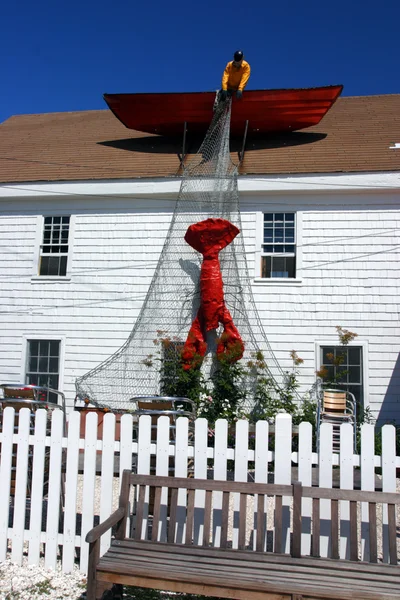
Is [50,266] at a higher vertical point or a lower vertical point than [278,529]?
higher

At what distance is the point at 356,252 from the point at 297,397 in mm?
2943

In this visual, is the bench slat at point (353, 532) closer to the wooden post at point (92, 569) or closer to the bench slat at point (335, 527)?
the bench slat at point (335, 527)

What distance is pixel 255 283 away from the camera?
9766 mm

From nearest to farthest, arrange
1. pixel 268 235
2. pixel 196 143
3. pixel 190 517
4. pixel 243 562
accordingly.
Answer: pixel 243 562 → pixel 190 517 → pixel 268 235 → pixel 196 143

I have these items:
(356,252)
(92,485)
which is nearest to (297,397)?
(356,252)

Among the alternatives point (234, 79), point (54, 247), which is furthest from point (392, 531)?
point (234, 79)

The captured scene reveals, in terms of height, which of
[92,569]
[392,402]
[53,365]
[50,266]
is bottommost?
[92,569]

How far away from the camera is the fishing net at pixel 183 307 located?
8781 millimetres

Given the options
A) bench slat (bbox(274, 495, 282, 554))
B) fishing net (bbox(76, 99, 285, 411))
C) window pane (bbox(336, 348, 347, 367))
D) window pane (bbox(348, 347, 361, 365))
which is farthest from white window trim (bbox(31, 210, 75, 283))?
bench slat (bbox(274, 495, 282, 554))

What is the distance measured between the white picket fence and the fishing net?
4.38 metres

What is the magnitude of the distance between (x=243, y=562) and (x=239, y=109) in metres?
10.2

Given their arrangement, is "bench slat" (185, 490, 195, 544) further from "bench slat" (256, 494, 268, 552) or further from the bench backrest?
"bench slat" (256, 494, 268, 552)

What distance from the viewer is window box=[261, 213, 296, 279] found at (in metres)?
9.84

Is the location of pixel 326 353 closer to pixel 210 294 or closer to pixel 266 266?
pixel 266 266
